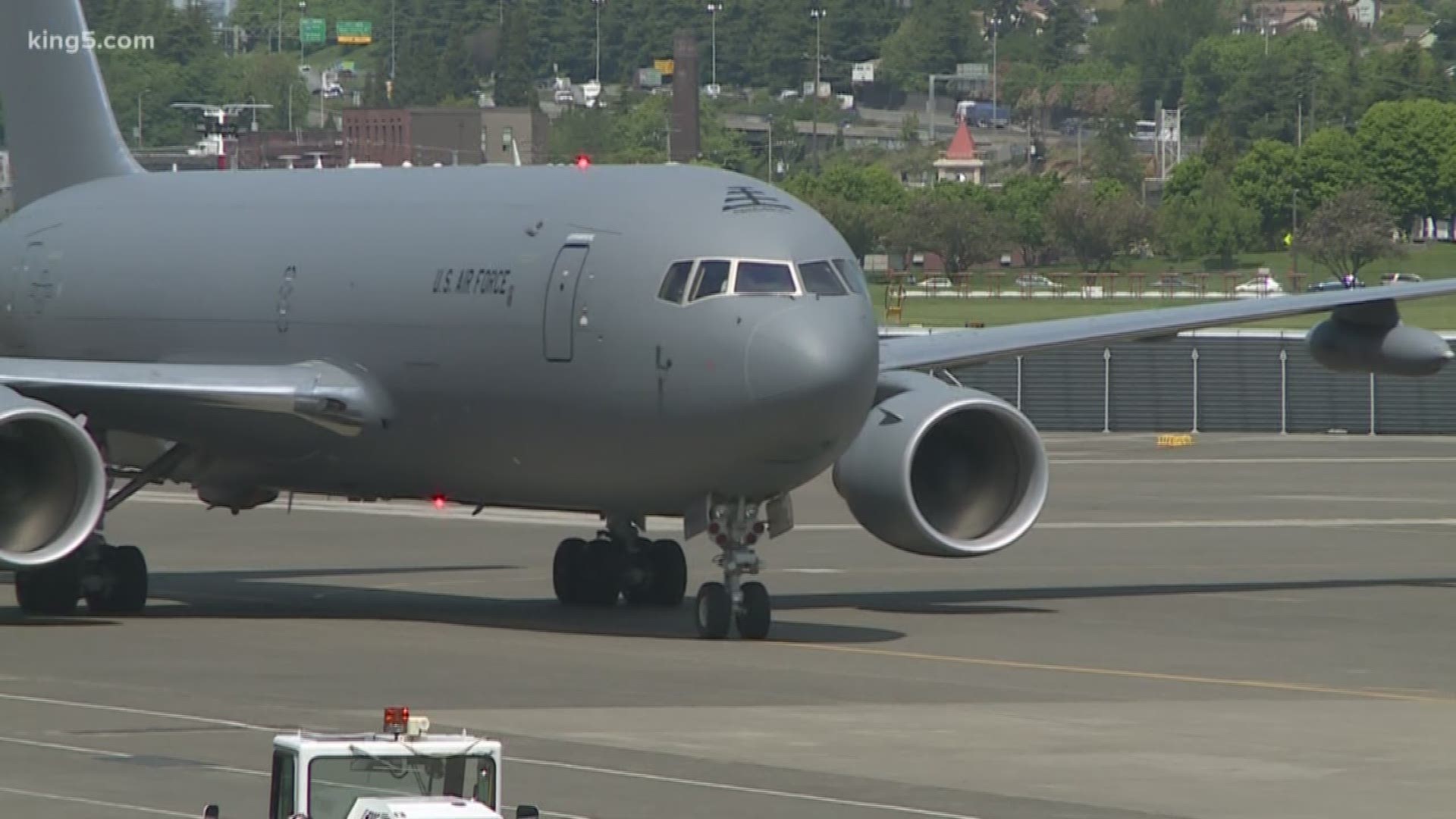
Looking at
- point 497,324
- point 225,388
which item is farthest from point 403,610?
point 497,324

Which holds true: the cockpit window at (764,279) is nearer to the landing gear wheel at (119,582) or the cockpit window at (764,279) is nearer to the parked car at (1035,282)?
the landing gear wheel at (119,582)

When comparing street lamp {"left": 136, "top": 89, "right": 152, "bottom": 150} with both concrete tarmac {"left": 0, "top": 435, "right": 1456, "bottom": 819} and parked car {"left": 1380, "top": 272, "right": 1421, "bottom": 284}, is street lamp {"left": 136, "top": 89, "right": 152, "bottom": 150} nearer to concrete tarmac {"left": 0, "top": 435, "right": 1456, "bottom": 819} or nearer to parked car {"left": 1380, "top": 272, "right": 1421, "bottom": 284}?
parked car {"left": 1380, "top": 272, "right": 1421, "bottom": 284}

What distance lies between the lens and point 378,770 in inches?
492

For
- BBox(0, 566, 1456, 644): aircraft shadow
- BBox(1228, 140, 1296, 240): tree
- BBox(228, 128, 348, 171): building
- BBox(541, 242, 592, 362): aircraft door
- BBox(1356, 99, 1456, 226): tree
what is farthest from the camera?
BBox(1356, 99, 1456, 226): tree

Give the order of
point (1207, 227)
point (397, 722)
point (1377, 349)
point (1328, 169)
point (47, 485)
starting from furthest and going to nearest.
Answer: point (1328, 169), point (1207, 227), point (1377, 349), point (47, 485), point (397, 722)

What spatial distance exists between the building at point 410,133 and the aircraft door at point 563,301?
111 m

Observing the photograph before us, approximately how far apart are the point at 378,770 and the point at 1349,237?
157m

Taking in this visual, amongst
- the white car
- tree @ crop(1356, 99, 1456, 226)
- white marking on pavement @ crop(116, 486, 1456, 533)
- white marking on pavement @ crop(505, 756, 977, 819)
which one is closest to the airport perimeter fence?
white marking on pavement @ crop(116, 486, 1456, 533)

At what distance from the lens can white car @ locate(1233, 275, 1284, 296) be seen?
151 meters

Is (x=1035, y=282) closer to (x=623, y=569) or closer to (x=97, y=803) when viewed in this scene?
(x=623, y=569)

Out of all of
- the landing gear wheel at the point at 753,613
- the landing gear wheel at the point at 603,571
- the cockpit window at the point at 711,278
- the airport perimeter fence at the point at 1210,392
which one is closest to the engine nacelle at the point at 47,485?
the landing gear wheel at the point at 603,571

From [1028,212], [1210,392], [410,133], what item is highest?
[410,133]

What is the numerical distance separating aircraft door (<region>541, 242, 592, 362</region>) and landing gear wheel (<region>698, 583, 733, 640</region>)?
2513 mm

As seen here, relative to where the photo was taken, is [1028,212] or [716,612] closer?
[716,612]
